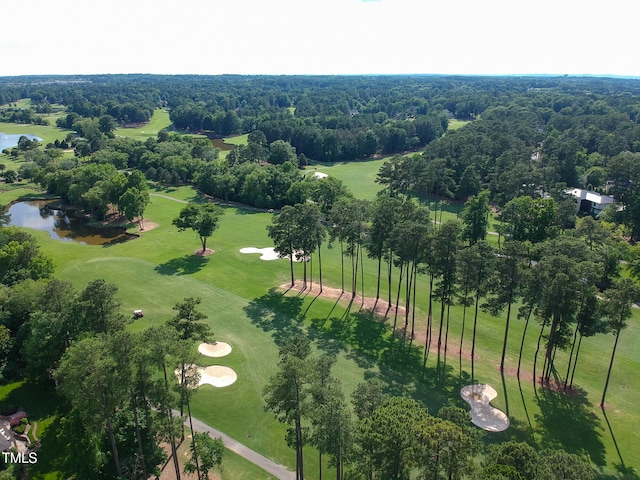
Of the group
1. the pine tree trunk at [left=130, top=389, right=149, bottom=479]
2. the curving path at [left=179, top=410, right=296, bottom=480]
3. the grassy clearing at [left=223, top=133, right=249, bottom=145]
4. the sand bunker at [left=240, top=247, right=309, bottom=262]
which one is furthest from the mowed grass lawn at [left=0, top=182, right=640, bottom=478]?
the grassy clearing at [left=223, top=133, right=249, bottom=145]

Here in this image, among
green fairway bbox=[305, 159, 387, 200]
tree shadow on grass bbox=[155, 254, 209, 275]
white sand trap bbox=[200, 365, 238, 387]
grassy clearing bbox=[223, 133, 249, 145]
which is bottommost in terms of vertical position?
white sand trap bbox=[200, 365, 238, 387]

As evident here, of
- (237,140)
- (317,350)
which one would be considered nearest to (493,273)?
(317,350)

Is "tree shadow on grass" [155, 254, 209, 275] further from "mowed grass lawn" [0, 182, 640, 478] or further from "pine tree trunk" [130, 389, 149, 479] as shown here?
"pine tree trunk" [130, 389, 149, 479]

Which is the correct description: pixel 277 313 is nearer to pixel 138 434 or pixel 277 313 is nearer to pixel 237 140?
pixel 138 434

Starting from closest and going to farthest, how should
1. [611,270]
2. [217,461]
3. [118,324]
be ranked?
[217,461]
[118,324]
[611,270]

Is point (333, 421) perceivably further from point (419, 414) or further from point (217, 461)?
point (217, 461)

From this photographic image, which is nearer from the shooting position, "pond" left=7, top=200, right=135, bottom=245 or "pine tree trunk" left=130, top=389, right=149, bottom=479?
"pine tree trunk" left=130, top=389, right=149, bottom=479

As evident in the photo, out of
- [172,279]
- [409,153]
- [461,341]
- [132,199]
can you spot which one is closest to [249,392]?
[461,341]
